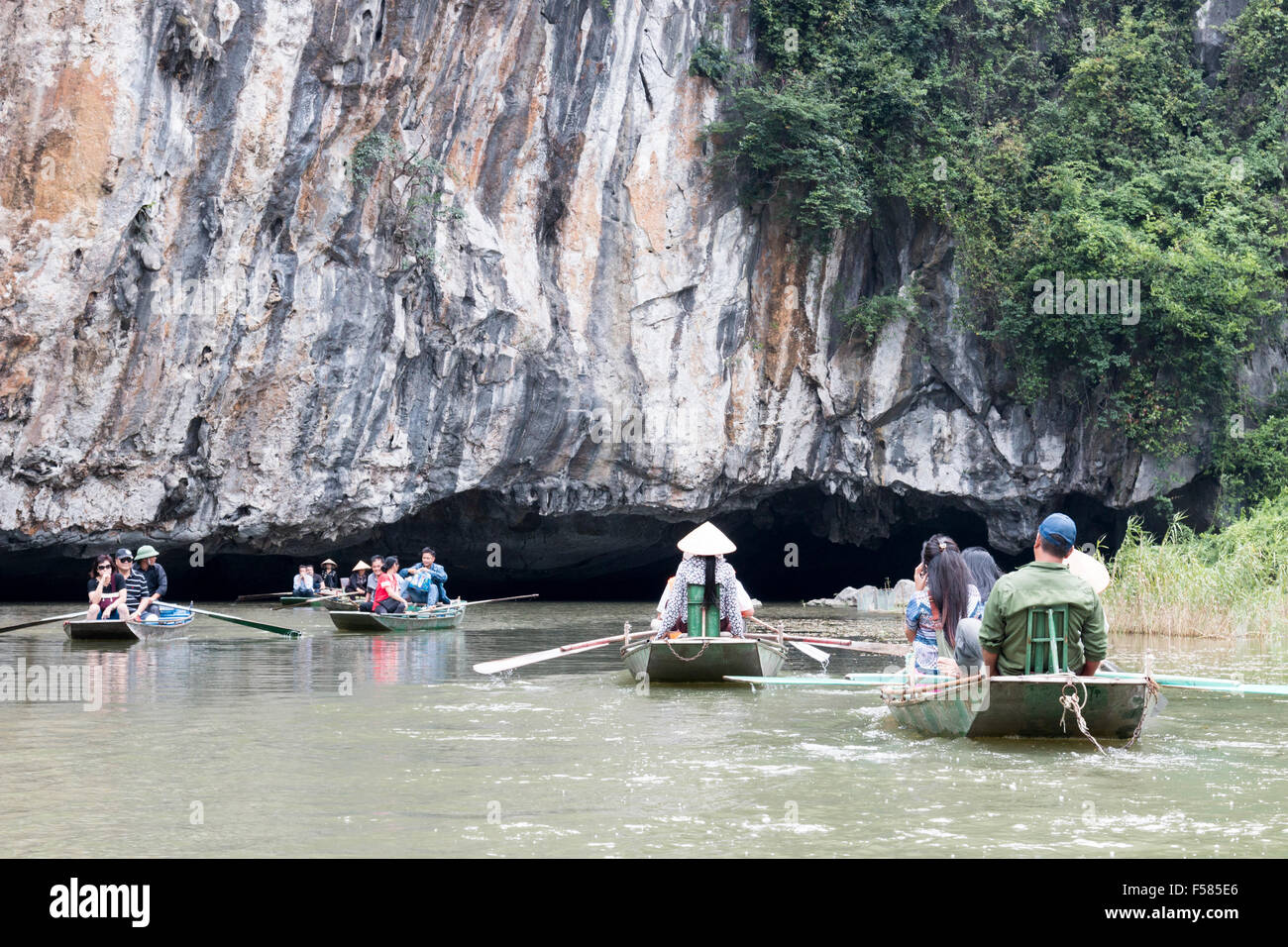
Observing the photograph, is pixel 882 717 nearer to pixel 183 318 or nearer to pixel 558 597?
pixel 183 318

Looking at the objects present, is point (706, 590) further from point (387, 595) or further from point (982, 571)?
point (387, 595)

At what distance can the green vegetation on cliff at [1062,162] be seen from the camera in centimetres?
2258

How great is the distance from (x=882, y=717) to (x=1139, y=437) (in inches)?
641

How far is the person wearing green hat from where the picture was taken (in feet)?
50.3

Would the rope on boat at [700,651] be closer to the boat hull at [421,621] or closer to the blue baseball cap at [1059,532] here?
the blue baseball cap at [1059,532]

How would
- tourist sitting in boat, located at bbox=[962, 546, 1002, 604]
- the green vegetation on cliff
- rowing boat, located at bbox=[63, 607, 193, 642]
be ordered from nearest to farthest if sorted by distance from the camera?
1. tourist sitting in boat, located at bbox=[962, 546, 1002, 604]
2. rowing boat, located at bbox=[63, 607, 193, 642]
3. the green vegetation on cliff

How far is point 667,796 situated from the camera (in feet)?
21.2

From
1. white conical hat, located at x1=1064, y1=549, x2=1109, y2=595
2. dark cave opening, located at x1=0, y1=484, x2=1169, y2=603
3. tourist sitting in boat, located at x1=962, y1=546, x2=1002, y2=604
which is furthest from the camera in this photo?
dark cave opening, located at x1=0, y1=484, x2=1169, y2=603

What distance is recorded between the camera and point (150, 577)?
1639cm

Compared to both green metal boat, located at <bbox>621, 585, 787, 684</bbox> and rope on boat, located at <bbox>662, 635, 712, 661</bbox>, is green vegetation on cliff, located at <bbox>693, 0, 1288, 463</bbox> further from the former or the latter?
rope on boat, located at <bbox>662, 635, 712, 661</bbox>

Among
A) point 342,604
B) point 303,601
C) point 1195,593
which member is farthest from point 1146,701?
point 303,601

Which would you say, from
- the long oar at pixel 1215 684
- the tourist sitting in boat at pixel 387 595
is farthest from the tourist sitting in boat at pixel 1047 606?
the tourist sitting in boat at pixel 387 595

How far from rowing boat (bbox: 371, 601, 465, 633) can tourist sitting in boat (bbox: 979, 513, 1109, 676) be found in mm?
11021

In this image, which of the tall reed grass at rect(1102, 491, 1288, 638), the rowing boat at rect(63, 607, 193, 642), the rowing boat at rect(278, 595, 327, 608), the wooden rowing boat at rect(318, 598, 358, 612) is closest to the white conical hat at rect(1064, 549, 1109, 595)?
the tall reed grass at rect(1102, 491, 1288, 638)
